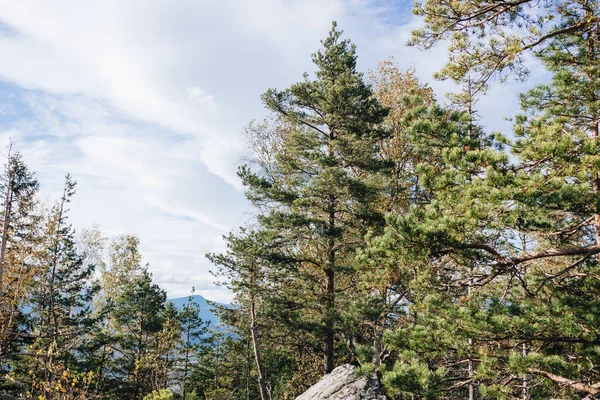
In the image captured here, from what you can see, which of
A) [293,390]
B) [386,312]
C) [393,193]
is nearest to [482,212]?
[386,312]

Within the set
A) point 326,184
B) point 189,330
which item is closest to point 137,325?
point 189,330

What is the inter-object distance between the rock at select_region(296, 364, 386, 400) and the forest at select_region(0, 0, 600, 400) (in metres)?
0.43

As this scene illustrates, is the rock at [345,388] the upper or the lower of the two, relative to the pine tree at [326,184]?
lower

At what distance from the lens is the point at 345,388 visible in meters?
8.95

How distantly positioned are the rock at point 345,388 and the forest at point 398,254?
430mm

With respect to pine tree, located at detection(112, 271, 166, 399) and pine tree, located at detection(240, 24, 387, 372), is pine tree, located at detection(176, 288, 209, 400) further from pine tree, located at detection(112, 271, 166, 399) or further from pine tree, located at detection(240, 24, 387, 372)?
pine tree, located at detection(240, 24, 387, 372)

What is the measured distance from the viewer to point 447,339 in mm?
6418

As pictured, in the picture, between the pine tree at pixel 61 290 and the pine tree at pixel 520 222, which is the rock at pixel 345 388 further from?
the pine tree at pixel 61 290

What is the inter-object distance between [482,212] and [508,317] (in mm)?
2150

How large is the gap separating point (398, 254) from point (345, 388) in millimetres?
4727

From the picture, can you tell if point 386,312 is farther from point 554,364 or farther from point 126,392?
point 126,392

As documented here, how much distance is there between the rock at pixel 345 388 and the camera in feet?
28.7

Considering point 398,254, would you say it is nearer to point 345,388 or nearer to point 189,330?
point 345,388

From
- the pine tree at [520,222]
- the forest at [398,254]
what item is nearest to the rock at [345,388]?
the forest at [398,254]
